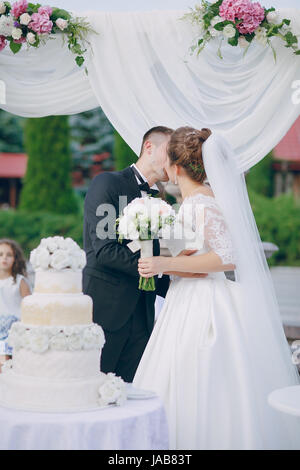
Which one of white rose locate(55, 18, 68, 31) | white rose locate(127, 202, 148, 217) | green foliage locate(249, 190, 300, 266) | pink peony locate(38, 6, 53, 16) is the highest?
green foliage locate(249, 190, 300, 266)

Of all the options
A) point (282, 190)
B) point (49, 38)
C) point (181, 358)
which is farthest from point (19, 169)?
point (181, 358)

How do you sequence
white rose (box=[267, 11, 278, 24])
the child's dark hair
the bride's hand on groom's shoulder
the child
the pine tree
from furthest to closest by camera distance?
the pine tree, the child's dark hair, the child, white rose (box=[267, 11, 278, 24]), the bride's hand on groom's shoulder

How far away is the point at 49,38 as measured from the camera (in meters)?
5.16

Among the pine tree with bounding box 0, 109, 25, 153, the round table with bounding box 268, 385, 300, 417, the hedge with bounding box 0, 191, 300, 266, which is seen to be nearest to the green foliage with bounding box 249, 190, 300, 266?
the hedge with bounding box 0, 191, 300, 266

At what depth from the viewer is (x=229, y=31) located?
16.1ft

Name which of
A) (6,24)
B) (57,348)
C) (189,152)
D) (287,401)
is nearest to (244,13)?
(189,152)

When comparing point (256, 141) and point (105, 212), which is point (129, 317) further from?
point (256, 141)

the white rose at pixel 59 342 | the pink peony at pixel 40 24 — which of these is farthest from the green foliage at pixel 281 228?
the white rose at pixel 59 342

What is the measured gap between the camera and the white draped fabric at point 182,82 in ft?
16.8

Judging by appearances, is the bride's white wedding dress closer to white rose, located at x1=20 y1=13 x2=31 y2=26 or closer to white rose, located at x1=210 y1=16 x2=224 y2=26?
white rose, located at x1=210 y1=16 x2=224 y2=26

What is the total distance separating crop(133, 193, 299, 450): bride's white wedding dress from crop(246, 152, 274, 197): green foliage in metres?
20.0

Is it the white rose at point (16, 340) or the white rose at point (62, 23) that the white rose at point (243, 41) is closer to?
the white rose at point (62, 23)

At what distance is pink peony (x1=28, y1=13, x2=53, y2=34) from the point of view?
4988 millimetres

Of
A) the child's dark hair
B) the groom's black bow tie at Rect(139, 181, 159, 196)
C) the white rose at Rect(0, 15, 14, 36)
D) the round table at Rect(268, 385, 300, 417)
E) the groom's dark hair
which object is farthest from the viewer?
the child's dark hair
